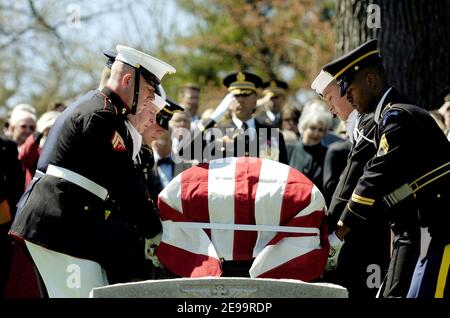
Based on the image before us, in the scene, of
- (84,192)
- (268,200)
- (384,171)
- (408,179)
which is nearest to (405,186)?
(408,179)

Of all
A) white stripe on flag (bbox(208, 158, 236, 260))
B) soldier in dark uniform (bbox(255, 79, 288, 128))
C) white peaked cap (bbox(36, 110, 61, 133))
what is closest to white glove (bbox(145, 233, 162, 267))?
white stripe on flag (bbox(208, 158, 236, 260))

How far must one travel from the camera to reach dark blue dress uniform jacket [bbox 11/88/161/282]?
5.11 metres

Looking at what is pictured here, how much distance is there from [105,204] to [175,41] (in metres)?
21.6

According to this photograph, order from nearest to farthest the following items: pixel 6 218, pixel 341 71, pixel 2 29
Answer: pixel 341 71 < pixel 6 218 < pixel 2 29

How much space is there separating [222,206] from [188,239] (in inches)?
10.0

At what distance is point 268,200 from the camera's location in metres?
4.97

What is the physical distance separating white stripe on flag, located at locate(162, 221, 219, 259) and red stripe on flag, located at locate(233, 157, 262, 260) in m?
0.13

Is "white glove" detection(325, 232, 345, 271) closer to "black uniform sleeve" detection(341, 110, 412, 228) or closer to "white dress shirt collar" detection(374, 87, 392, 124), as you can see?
"black uniform sleeve" detection(341, 110, 412, 228)

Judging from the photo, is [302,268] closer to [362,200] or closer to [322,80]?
[362,200]

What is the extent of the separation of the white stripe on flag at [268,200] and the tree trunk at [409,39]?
4.71 m

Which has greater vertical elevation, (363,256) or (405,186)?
(405,186)

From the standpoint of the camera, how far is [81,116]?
5195 mm
